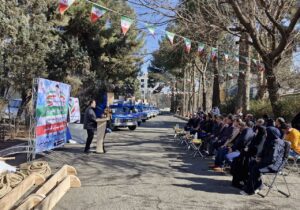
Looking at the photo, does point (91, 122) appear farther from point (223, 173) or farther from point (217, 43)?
point (217, 43)

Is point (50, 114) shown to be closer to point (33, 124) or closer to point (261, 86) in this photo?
point (33, 124)

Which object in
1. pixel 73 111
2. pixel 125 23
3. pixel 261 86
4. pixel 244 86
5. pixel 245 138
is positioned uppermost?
pixel 125 23

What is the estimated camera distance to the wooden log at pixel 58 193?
642cm

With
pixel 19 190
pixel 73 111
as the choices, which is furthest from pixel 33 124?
pixel 73 111

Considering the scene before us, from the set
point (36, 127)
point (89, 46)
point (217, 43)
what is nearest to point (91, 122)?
point (36, 127)

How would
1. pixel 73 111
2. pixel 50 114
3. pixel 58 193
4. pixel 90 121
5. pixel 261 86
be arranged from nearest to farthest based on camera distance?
pixel 58 193 → pixel 50 114 → pixel 90 121 → pixel 73 111 → pixel 261 86

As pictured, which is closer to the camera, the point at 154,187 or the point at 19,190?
the point at 19,190

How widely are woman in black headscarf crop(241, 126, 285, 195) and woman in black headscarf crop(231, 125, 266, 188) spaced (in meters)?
0.39

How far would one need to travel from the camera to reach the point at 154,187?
9.33m

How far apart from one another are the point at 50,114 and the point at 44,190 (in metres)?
5.83

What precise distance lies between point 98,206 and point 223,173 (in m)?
4.75

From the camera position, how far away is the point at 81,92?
112 ft

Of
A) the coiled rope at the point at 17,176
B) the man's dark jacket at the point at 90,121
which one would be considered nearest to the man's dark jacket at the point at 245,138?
the coiled rope at the point at 17,176

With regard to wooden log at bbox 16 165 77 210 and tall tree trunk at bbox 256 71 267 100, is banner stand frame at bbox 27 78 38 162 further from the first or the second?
tall tree trunk at bbox 256 71 267 100
